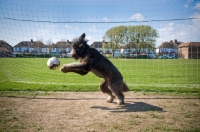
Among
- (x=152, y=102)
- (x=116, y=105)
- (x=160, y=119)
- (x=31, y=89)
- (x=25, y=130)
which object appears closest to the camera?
(x=25, y=130)

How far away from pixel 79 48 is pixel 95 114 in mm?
2762

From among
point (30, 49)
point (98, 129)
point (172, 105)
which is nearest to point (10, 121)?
point (98, 129)

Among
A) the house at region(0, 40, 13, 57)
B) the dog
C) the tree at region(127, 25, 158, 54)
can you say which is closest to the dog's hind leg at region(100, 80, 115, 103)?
the dog

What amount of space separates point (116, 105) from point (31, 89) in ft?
18.8

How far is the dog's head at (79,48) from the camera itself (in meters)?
7.27

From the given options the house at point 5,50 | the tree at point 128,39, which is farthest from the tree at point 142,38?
the house at point 5,50

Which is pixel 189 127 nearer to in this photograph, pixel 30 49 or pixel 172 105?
pixel 172 105

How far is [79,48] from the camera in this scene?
286 inches

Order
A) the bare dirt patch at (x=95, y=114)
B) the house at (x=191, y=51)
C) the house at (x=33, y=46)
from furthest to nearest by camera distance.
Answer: the house at (x=191, y=51) < the house at (x=33, y=46) < the bare dirt patch at (x=95, y=114)

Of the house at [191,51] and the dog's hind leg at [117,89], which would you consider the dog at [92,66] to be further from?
the house at [191,51]

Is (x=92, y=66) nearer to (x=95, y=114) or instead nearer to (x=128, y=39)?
(x=95, y=114)

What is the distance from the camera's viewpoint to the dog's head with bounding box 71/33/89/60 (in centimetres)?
727

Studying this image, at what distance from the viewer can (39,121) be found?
5602 mm

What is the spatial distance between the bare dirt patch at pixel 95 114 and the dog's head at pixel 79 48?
2.16 meters
